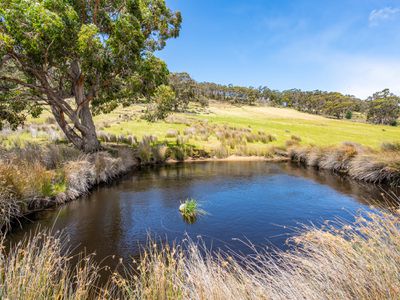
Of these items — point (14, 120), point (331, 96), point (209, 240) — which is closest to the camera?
point (209, 240)

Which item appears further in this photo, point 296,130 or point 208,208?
point 296,130

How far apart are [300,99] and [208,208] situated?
141 metres

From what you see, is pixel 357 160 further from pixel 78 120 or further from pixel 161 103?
pixel 78 120

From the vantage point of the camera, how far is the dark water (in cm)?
860

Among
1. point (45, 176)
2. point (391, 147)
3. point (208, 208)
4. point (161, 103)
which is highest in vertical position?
point (161, 103)

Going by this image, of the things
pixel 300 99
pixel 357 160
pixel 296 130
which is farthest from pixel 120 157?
pixel 300 99

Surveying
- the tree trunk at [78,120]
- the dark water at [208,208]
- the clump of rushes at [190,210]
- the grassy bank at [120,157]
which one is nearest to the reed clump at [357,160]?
the grassy bank at [120,157]

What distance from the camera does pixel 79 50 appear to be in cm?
1338

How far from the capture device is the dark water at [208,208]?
8.60 metres

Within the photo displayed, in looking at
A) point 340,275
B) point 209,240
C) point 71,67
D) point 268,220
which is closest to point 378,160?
point 268,220

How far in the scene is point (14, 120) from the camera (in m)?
17.7

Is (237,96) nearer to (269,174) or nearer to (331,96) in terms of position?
(331,96)

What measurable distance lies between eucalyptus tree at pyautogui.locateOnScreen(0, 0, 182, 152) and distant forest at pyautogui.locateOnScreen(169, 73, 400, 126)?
2209 inches

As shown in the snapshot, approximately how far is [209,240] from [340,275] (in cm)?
518
